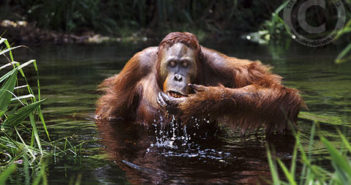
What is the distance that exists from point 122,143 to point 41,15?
13.5 m

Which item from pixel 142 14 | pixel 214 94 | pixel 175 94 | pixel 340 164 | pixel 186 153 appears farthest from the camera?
pixel 142 14

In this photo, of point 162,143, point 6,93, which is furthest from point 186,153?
point 6,93

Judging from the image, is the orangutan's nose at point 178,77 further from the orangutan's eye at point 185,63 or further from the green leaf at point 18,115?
the green leaf at point 18,115

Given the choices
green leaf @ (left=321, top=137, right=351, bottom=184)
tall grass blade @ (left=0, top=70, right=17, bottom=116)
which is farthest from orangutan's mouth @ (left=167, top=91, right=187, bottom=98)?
green leaf @ (left=321, top=137, right=351, bottom=184)

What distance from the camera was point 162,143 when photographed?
14.9 ft

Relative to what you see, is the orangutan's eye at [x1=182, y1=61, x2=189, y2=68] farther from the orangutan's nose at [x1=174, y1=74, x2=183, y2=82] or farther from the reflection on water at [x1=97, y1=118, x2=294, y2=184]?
the reflection on water at [x1=97, y1=118, x2=294, y2=184]

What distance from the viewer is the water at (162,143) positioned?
11.5ft

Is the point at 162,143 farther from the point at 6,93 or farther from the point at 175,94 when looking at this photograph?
the point at 6,93

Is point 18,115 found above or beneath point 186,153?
above

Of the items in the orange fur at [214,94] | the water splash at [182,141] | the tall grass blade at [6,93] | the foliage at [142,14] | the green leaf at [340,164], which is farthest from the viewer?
the foliage at [142,14]

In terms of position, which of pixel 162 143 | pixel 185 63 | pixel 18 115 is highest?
pixel 185 63

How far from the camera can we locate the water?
11.5 feet

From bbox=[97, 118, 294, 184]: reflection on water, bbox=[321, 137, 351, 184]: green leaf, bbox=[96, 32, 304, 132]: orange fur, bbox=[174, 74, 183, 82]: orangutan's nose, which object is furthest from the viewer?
bbox=[174, 74, 183, 82]: orangutan's nose

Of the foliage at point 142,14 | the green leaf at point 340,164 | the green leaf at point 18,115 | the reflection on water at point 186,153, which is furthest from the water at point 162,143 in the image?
the foliage at point 142,14
